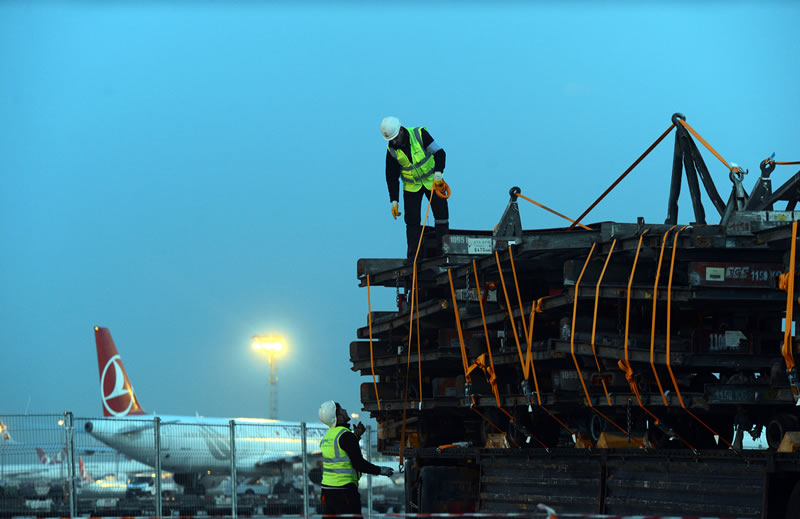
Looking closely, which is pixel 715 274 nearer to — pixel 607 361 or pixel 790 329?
pixel 790 329

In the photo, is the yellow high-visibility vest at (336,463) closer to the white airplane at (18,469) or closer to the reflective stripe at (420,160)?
the reflective stripe at (420,160)

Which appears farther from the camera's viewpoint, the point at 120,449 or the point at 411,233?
the point at 120,449

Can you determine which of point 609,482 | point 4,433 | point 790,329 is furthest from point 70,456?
point 790,329

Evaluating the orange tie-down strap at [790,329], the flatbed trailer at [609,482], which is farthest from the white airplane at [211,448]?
the orange tie-down strap at [790,329]

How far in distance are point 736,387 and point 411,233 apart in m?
6.42

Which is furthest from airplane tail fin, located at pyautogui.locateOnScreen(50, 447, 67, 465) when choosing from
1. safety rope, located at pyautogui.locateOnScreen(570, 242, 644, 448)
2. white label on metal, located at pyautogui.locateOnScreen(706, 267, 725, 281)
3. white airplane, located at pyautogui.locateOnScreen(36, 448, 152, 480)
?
white label on metal, located at pyautogui.locateOnScreen(706, 267, 725, 281)

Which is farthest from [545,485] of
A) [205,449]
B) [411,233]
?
[205,449]

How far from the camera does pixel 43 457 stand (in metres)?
19.9

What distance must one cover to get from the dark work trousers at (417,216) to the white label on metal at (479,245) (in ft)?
5.08

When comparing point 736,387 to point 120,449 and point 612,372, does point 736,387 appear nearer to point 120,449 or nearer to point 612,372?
point 612,372

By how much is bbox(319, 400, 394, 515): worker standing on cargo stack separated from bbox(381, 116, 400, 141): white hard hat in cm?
461

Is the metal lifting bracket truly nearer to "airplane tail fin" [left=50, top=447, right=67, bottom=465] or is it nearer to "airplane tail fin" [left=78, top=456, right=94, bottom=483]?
"airplane tail fin" [left=50, top=447, right=67, bottom=465]

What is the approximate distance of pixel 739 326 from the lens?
10.4 m

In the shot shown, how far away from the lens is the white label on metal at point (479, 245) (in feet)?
41.6
